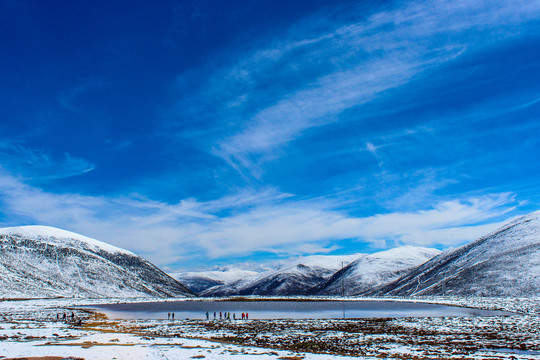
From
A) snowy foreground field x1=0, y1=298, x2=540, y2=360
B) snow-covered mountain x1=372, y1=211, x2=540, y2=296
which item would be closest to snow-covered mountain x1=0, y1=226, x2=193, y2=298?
snowy foreground field x1=0, y1=298, x2=540, y2=360

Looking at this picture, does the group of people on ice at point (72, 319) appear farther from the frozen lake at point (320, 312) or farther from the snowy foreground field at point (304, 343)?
the frozen lake at point (320, 312)

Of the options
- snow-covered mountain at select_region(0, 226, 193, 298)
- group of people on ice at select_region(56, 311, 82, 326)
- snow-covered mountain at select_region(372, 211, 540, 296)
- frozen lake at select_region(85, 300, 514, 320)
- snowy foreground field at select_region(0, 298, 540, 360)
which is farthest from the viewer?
snow-covered mountain at select_region(0, 226, 193, 298)

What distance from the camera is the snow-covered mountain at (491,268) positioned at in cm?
11712

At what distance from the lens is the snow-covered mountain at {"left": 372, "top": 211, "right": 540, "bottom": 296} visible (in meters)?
117

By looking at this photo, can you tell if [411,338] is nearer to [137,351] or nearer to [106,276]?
[137,351]

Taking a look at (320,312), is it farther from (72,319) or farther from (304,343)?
(72,319)

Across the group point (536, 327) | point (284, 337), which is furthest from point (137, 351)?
point (536, 327)

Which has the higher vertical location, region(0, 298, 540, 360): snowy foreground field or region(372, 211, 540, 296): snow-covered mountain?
region(372, 211, 540, 296): snow-covered mountain

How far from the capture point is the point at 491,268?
446 feet

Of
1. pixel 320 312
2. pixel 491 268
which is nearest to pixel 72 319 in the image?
pixel 320 312

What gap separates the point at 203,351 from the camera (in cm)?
3044

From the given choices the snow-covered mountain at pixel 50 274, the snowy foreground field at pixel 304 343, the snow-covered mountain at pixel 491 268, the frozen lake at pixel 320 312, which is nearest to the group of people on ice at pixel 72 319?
the snowy foreground field at pixel 304 343

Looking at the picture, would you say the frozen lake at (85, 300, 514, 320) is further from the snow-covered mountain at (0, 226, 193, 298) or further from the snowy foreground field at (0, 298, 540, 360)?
the snow-covered mountain at (0, 226, 193, 298)

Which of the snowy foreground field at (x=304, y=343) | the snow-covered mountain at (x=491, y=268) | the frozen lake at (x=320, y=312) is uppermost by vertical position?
the snow-covered mountain at (x=491, y=268)
